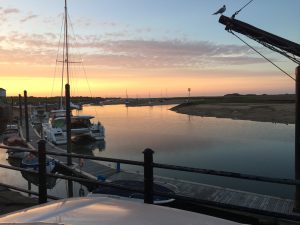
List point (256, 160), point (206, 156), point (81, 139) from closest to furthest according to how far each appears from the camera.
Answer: point (256, 160) → point (206, 156) → point (81, 139)

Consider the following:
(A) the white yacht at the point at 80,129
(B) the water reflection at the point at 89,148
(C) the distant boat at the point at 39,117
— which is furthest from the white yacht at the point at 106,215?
(C) the distant boat at the point at 39,117

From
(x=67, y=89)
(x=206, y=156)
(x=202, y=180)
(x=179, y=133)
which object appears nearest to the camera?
(x=202, y=180)

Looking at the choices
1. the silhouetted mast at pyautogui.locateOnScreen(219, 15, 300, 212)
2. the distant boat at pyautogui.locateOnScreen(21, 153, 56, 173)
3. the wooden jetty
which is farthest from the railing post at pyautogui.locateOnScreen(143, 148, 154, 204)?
the distant boat at pyautogui.locateOnScreen(21, 153, 56, 173)

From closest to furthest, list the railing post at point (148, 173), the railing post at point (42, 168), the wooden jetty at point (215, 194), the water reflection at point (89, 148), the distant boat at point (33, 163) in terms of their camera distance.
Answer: the railing post at point (148, 173), the railing post at point (42, 168), the wooden jetty at point (215, 194), the distant boat at point (33, 163), the water reflection at point (89, 148)

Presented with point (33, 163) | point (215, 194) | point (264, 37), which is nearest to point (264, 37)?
point (264, 37)

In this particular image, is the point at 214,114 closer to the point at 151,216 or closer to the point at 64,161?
the point at 64,161

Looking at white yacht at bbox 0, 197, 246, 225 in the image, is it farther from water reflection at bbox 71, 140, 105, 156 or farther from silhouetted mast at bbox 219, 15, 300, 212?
water reflection at bbox 71, 140, 105, 156

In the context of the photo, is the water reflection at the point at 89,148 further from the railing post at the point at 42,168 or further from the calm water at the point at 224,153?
the railing post at the point at 42,168

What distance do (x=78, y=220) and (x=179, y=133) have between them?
171 feet

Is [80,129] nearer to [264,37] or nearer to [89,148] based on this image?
[89,148]

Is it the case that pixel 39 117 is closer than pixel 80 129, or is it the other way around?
pixel 80 129

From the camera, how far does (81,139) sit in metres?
43.2

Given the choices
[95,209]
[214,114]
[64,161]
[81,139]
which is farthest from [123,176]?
[214,114]

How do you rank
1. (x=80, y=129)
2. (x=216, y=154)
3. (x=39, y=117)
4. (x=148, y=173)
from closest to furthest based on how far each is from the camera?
1. (x=148, y=173)
2. (x=216, y=154)
3. (x=80, y=129)
4. (x=39, y=117)
